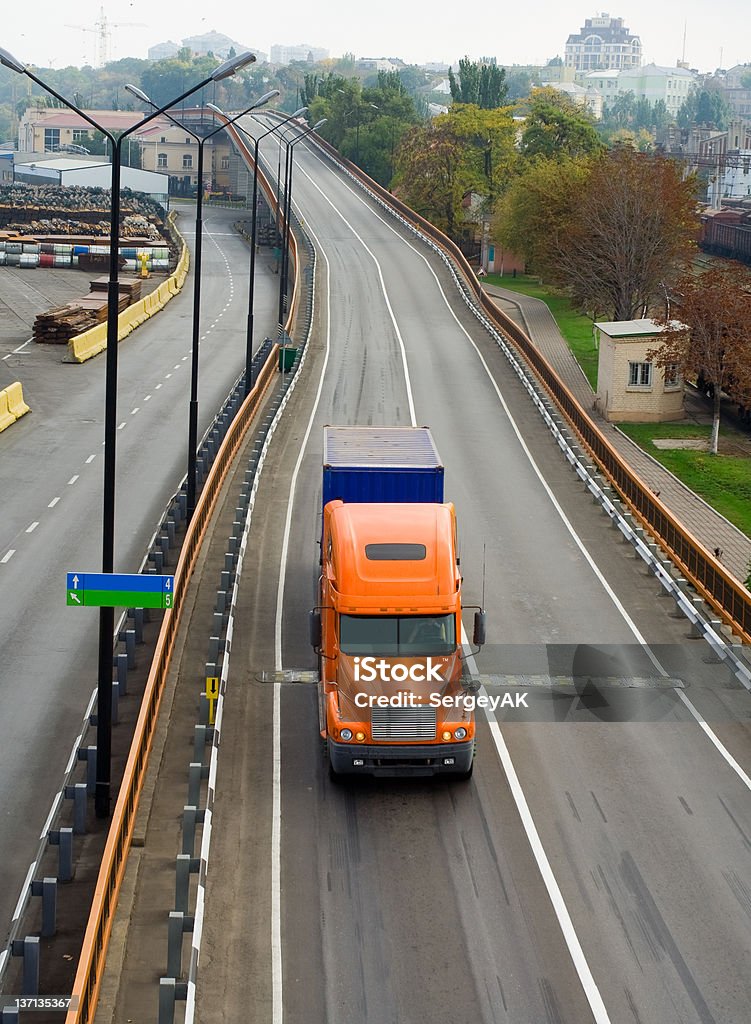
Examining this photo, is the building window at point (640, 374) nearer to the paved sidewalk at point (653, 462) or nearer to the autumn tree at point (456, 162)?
the paved sidewalk at point (653, 462)

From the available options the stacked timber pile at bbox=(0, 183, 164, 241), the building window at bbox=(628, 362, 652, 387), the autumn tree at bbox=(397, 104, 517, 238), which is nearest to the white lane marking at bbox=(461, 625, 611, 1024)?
the building window at bbox=(628, 362, 652, 387)

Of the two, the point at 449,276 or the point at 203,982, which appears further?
the point at 449,276

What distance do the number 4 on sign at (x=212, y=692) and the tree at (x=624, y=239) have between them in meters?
56.8

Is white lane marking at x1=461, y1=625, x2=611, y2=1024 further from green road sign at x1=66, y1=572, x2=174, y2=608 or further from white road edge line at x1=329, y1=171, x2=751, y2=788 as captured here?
green road sign at x1=66, y1=572, x2=174, y2=608

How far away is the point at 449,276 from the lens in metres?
82.6

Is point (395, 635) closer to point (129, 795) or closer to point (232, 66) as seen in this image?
point (129, 795)

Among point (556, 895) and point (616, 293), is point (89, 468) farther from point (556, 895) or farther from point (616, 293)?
point (616, 293)

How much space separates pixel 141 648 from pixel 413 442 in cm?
665

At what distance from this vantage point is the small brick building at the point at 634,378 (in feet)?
185

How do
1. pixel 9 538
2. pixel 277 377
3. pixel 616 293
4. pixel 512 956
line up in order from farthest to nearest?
pixel 616 293 → pixel 277 377 → pixel 9 538 → pixel 512 956

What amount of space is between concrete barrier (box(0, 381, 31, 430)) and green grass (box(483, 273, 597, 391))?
27364 millimetres

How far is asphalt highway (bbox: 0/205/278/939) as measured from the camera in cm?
2078

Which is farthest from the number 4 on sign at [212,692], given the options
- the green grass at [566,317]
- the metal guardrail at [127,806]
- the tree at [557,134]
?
the tree at [557,134]

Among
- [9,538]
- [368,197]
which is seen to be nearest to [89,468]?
[9,538]
